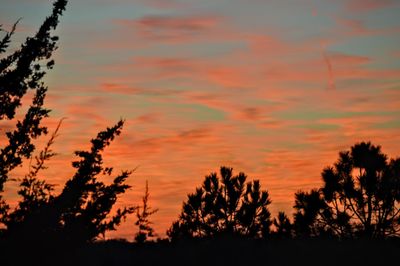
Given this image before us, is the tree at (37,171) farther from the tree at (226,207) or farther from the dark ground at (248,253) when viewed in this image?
the tree at (226,207)

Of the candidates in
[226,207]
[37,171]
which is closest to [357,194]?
[226,207]

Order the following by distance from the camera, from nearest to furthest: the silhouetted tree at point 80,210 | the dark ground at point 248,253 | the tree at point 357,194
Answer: the silhouetted tree at point 80,210 < the dark ground at point 248,253 < the tree at point 357,194

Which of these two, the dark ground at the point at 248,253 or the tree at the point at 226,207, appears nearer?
the dark ground at the point at 248,253

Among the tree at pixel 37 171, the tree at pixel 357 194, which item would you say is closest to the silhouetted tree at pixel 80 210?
the tree at pixel 37 171

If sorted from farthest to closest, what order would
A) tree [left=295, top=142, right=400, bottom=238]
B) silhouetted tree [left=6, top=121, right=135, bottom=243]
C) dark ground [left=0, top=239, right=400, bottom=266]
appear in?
tree [left=295, top=142, right=400, bottom=238] → dark ground [left=0, top=239, right=400, bottom=266] → silhouetted tree [left=6, top=121, right=135, bottom=243]

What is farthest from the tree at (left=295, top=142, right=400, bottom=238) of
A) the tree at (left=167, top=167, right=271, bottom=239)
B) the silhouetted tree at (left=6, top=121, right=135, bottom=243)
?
the silhouetted tree at (left=6, top=121, right=135, bottom=243)

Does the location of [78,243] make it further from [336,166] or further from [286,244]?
[336,166]

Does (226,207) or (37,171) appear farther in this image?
(226,207)

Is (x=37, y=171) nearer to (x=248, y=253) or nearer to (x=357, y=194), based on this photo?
(x=248, y=253)

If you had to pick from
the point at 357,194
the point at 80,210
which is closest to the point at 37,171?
the point at 80,210

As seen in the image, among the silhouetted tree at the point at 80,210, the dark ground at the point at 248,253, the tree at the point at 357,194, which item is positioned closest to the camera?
the silhouetted tree at the point at 80,210

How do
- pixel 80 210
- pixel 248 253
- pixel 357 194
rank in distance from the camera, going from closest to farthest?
pixel 80 210, pixel 248 253, pixel 357 194

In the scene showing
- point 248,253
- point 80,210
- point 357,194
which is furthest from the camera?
point 357,194

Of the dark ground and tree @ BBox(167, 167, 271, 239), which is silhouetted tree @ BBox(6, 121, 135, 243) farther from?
tree @ BBox(167, 167, 271, 239)
